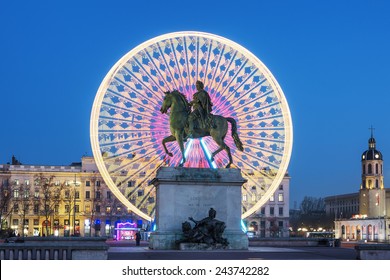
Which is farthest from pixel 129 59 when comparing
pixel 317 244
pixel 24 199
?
pixel 24 199

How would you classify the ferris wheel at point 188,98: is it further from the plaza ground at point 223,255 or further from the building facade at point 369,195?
the building facade at point 369,195

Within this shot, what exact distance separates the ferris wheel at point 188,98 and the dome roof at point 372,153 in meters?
141

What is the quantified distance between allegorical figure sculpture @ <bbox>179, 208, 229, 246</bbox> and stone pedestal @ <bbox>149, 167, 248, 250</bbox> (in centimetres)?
107

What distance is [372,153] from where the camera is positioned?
191 meters

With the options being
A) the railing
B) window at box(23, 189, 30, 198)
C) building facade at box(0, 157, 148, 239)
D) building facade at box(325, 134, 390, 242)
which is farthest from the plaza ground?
building facade at box(325, 134, 390, 242)

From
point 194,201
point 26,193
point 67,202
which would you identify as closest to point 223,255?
point 194,201

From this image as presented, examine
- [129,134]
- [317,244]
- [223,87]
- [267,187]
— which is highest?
[223,87]

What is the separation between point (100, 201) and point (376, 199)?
74033mm

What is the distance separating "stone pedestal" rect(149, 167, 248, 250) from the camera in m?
44.3

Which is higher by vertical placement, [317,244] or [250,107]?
[250,107]

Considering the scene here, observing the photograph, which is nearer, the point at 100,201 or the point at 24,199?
the point at 24,199

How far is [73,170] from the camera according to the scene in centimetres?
15750
